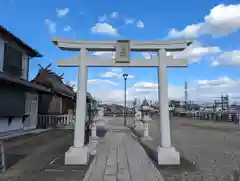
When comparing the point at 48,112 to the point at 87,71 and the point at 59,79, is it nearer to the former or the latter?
the point at 59,79

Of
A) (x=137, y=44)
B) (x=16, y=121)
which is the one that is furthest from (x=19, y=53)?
(x=137, y=44)

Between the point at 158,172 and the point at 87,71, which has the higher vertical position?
the point at 87,71

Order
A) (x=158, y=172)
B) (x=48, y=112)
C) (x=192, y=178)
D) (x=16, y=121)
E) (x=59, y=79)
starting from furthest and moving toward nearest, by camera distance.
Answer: (x=59, y=79) < (x=48, y=112) < (x=16, y=121) < (x=158, y=172) < (x=192, y=178)

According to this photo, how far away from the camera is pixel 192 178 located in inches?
227

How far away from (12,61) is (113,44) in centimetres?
974

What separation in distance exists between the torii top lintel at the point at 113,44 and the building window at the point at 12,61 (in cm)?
817

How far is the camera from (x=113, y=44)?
7.53 meters

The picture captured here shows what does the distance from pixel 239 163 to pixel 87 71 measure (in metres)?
5.50

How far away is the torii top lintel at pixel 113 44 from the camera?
741 cm

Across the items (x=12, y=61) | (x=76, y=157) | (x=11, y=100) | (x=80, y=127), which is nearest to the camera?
(x=76, y=157)

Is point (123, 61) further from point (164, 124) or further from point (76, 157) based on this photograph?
point (76, 157)

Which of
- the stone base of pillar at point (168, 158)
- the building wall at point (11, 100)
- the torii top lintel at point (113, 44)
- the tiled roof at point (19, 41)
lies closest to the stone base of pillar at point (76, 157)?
the stone base of pillar at point (168, 158)

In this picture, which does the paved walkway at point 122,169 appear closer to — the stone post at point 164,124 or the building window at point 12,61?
the stone post at point 164,124

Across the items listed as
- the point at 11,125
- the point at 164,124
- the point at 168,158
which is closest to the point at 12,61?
the point at 11,125
